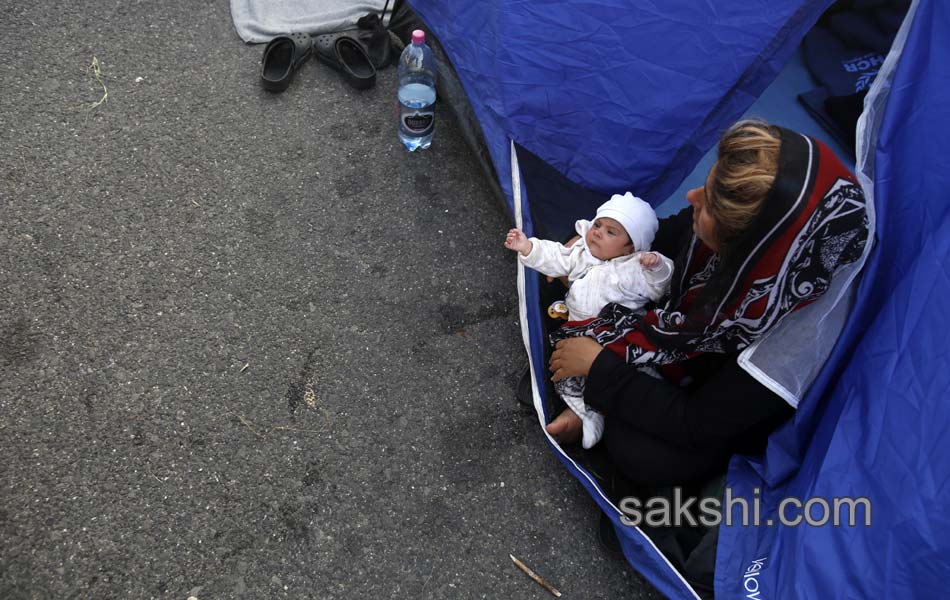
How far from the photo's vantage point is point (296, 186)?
2270mm

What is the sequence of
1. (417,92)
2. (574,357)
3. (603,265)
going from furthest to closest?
(417,92) → (603,265) → (574,357)

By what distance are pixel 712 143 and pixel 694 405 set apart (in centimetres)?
69

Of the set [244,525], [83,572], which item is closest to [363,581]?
[244,525]

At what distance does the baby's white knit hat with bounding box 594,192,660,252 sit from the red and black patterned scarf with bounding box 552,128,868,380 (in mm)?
226

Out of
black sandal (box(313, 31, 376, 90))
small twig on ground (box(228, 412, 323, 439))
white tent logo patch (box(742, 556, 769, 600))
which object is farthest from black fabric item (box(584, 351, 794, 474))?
black sandal (box(313, 31, 376, 90))

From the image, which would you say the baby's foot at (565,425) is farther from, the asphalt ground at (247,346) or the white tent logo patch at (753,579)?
the white tent logo patch at (753,579)

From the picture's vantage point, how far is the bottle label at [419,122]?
230 cm

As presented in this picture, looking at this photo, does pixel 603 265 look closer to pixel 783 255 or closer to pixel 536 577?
pixel 783 255

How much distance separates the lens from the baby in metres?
1.72

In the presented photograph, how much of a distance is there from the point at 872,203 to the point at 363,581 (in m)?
1.23

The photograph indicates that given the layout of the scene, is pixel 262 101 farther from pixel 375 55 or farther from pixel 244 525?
pixel 244 525

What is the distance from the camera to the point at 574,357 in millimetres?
1658

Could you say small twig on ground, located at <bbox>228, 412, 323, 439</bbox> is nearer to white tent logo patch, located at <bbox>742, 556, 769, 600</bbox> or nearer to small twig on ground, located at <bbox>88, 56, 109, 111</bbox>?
white tent logo patch, located at <bbox>742, 556, 769, 600</bbox>

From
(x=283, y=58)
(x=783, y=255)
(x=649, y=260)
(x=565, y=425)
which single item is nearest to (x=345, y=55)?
(x=283, y=58)
